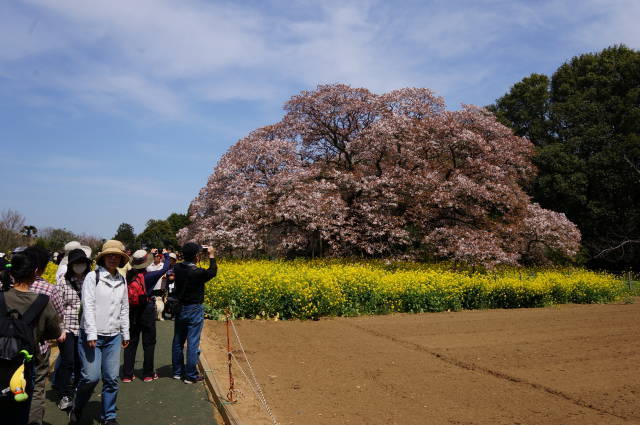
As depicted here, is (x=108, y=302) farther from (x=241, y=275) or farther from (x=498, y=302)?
(x=498, y=302)

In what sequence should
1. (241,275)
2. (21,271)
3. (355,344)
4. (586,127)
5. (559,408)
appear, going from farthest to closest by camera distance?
(586,127) < (241,275) < (355,344) < (559,408) < (21,271)

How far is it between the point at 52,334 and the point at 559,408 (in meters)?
5.37

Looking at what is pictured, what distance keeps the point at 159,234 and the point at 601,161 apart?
46.8 metres

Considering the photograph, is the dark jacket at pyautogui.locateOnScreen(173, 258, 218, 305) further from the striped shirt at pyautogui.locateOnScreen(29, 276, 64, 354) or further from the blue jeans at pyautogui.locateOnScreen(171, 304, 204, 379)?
the striped shirt at pyautogui.locateOnScreen(29, 276, 64, 354)

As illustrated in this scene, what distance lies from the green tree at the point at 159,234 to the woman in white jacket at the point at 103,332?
172 ft

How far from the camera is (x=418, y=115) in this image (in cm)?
2148

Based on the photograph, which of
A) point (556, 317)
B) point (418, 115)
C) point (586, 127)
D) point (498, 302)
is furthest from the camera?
point (586, 127)

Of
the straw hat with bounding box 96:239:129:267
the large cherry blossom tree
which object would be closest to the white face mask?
the straw hat with bounding box 96:239:129:267

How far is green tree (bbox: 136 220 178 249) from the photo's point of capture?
5650cm

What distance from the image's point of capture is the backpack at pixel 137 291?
604 cm

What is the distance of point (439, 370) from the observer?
7301mm

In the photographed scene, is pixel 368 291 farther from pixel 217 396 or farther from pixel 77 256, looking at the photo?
pixel 77 256

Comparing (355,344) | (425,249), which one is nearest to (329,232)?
(425,249)

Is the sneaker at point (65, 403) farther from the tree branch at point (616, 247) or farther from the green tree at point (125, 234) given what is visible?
the green tree at point (125, 234)
